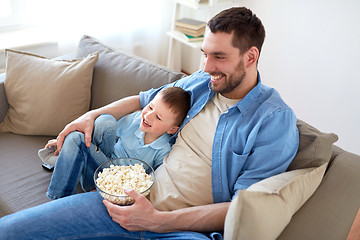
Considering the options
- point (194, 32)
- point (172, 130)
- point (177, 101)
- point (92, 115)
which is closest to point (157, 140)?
point (172, 130)

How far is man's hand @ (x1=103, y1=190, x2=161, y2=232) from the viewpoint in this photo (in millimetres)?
1253

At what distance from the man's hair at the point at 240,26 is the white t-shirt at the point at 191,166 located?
238mm

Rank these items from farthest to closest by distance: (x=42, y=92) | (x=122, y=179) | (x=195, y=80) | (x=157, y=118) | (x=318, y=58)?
(x=318, y=58), (x=42, y=92), (x=195, y=80), (x=157, y=118), (x=122, y=179)

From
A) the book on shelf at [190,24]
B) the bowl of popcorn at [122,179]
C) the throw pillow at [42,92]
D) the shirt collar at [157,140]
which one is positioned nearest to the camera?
the bowl of popcorn at [122,179]

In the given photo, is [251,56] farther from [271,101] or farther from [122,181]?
[122,181]

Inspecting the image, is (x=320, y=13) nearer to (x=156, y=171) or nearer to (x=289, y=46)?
(x=289, y=46)

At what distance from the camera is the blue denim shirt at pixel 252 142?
1.28m

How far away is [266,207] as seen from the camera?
1.02 metres

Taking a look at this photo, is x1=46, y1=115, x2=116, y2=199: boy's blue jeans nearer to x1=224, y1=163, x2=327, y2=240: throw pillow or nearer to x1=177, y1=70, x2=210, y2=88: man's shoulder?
x1=177, y1=70, x2=210, y2=88: man's shoulder

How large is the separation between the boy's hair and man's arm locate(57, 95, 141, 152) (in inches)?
9.3

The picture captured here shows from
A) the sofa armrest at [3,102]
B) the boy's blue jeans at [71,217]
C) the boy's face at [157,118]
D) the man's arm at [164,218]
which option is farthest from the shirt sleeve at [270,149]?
the sofa armrest at [3,102]

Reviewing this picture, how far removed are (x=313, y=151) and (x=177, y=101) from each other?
581mm

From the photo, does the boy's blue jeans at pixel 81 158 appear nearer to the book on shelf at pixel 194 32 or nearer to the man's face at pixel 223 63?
the man's face at pixel 223 63

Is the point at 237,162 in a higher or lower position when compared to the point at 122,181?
higher
